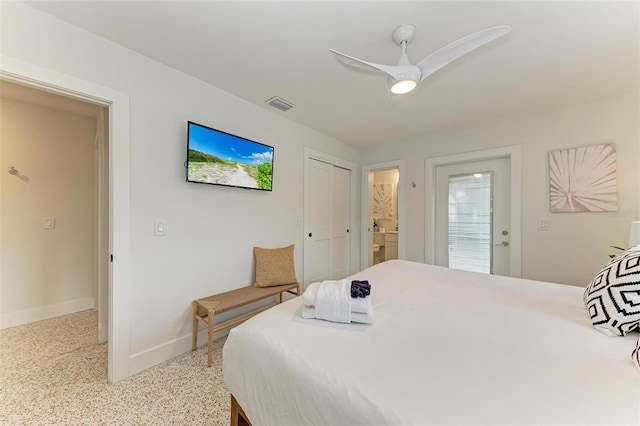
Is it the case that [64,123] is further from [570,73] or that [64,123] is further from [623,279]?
[570,73]

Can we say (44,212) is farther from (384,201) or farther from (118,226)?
(384,201)

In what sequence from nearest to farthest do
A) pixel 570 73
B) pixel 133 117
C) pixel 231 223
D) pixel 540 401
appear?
pixel 540 401, pixel 133 117, pixel 570 73, pixel 231 223

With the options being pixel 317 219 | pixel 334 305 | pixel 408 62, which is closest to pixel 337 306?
pixel 334 305

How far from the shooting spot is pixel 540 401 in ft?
2.18

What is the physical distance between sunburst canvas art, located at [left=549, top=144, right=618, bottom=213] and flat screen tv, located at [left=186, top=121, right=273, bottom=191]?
3.11 metres

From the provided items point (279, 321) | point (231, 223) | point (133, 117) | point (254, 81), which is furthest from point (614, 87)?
point (133, 117)

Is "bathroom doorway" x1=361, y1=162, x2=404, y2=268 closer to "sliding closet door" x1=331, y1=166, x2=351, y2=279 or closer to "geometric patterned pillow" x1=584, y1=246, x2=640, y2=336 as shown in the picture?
"sliding closet door" x1=331, y1=166, x2=351, y2=279

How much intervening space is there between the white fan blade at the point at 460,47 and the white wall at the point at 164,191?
182cm

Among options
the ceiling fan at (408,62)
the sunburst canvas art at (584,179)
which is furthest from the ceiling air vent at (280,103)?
the sunburst canvas art at (584,179)

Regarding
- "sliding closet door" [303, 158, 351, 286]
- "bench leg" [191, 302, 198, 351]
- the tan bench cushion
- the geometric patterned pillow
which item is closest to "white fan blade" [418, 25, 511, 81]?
the geometric patterned pillow

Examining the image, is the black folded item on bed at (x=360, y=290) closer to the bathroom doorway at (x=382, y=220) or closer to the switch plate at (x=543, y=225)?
the switch plate at (x=543, y=225)

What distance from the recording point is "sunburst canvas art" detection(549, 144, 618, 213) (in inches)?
91.9

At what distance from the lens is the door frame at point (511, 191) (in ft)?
9.24

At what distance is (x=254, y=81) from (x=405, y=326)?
2251mm
